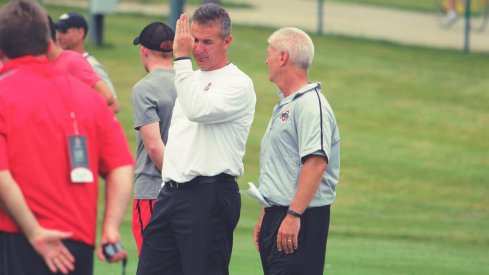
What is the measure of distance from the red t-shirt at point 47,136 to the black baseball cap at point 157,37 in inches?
111

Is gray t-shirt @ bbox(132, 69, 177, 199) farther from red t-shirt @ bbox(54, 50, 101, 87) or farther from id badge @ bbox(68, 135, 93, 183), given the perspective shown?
id badge @ bbox(68, 135, 93, 183)

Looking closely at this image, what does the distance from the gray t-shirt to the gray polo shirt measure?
1.00m

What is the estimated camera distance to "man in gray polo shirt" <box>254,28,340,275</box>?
7207 mm

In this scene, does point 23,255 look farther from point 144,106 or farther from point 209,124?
point 144,106

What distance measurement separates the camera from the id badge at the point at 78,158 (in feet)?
17.7

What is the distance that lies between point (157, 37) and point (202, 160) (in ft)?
4.47

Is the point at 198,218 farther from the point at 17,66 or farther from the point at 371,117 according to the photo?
the point at 371,117

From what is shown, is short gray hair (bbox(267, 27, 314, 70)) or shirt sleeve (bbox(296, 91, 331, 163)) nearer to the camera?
shirt sleeve (bbox(296, 91, 331, 163))

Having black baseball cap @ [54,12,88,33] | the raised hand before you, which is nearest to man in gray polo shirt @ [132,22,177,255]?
the raised hand

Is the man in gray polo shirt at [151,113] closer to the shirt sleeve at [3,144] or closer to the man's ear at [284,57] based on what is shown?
the man's ear at [284,57]

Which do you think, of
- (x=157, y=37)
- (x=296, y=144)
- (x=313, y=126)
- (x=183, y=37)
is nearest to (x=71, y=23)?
(x=157, y=37)

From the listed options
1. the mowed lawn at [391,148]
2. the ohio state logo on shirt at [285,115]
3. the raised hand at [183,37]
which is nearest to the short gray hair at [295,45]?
the ohio state logo on shirt at [285,115]

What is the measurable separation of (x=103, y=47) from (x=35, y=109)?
1913 cm

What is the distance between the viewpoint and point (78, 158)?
5.40 m
